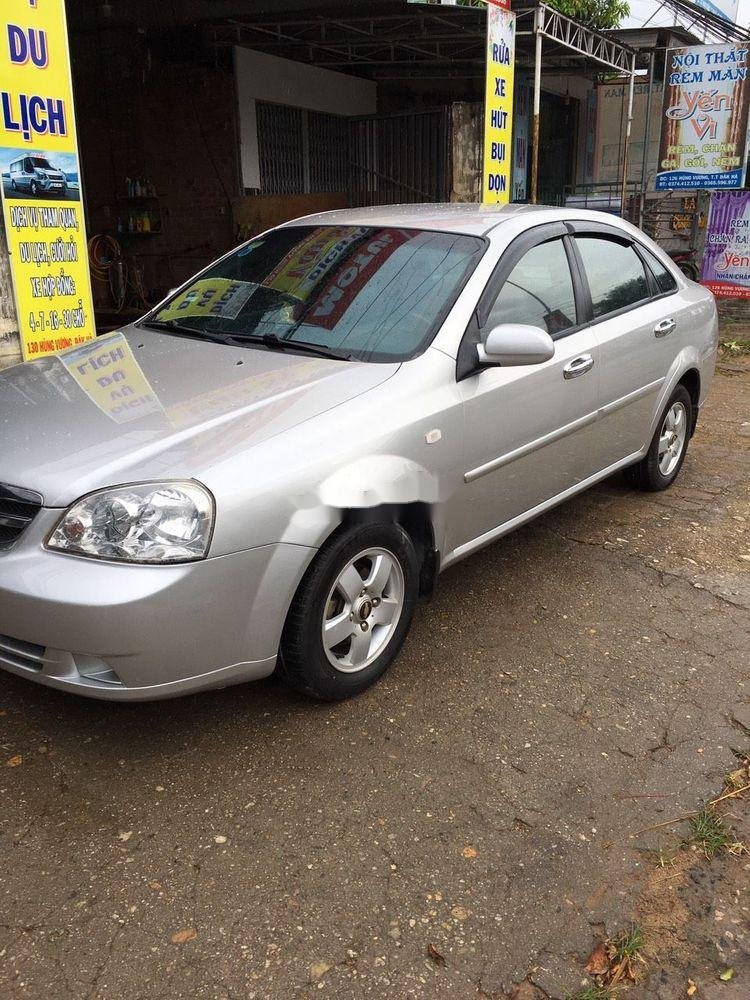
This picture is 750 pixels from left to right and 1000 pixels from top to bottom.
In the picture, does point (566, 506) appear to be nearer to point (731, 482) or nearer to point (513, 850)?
point (731, 482)

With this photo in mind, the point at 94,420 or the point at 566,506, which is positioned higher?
the point at 94,420

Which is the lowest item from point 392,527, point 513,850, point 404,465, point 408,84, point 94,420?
point 513,850

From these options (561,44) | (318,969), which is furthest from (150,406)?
(561,44)

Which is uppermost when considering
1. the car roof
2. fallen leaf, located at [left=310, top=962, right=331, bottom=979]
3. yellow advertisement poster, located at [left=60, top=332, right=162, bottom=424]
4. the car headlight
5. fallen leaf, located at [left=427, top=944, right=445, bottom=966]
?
the car roof

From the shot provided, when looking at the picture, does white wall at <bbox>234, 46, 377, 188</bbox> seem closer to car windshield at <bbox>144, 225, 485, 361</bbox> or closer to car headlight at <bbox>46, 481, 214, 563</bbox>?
car windshield at <bbox>144, 225, 485, 361</bbox>

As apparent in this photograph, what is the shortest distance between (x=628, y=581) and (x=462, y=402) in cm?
148

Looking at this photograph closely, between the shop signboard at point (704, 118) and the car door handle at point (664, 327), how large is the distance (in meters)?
8.24

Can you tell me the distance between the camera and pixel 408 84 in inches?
569

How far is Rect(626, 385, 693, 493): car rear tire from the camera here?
504 cm

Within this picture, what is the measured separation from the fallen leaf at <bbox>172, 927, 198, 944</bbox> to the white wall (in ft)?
34.5

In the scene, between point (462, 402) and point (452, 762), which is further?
point (462, 402)

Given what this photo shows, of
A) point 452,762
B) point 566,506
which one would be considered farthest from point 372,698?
point 566,506

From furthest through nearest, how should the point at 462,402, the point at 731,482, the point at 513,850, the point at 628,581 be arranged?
the point at 731,482, the point at 628,581, the point at 462,402, the point at 513,850

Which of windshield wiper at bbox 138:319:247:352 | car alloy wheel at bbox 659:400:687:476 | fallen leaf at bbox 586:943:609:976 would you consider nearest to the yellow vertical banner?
car alloy wheel at bbox 659:400:687:476
